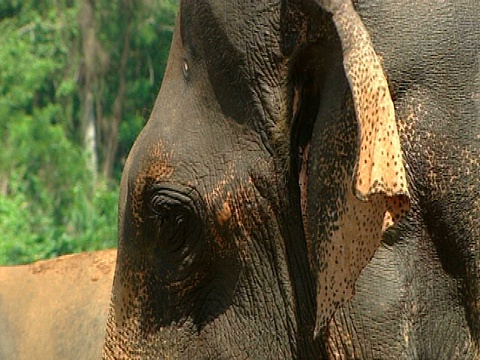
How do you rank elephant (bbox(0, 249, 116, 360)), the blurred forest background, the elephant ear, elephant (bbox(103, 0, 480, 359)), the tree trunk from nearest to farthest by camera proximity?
the elephant ear
elephant (bbox(103, 0, 480, 359))
elephant (bbox(0, 249, 116, 360))
the blurred forest background
the tree trunk

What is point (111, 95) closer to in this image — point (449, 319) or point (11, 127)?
point (11, 127)

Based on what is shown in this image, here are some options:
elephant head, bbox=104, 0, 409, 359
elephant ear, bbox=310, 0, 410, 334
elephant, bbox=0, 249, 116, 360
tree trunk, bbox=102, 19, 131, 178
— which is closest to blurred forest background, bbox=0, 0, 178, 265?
tree trunk, bbox=102, 19, 131, 178

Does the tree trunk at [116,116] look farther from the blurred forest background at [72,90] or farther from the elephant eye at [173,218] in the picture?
the elephant eye at [173,218]

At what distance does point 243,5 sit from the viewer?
182 cm

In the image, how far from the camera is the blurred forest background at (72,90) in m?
12.9

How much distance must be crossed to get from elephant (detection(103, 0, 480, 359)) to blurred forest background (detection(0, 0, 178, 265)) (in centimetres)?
940

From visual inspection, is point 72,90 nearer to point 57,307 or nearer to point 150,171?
point 57,307

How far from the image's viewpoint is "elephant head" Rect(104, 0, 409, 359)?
1.76 meters

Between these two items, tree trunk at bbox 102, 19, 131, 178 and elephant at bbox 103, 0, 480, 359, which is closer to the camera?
elephant at bbox 103, 0, 480, 359

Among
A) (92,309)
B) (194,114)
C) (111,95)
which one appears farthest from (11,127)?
(194,114)

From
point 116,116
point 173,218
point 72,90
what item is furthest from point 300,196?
point 72,90

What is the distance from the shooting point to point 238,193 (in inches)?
72.0

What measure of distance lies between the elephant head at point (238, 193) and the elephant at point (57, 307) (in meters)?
2.42

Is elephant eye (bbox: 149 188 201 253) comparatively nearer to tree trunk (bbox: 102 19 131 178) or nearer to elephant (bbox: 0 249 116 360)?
elephant (bbox: 0 249 116 360)
